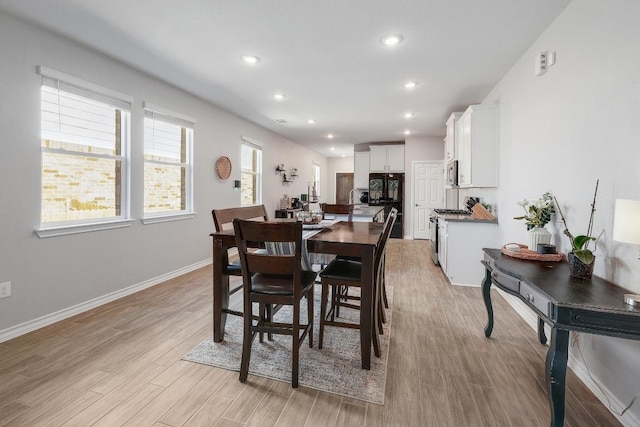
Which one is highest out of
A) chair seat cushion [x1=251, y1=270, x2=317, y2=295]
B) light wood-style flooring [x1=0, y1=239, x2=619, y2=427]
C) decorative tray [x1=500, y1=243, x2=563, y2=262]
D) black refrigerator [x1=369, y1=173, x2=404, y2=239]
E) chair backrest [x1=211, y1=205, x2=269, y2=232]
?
black refrigerator [x1=369, y1=173, x2=404, y2=239]

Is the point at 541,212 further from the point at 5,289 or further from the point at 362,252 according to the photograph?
the point at 5,289

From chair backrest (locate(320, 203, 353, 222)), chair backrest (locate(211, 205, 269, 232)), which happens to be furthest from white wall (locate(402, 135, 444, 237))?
chair backrest (locate(211, 205, 269, 232))

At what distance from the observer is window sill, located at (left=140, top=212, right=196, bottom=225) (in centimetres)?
380

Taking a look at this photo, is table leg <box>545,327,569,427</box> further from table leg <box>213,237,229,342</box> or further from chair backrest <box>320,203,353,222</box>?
chair backrest <box>320,203,353,222</box>

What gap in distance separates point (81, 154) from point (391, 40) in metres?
3.09

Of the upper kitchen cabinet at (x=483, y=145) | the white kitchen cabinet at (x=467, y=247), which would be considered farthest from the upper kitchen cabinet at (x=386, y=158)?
the white kitchen cabinet at (x=467, y=247)

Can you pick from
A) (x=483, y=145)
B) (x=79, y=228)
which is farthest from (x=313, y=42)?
(x=79, y=228)

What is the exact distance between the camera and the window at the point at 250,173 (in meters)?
6.01

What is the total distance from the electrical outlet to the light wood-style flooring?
0.36 meters

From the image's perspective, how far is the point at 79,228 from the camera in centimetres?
300

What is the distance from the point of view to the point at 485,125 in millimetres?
3893

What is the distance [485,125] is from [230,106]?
369cm

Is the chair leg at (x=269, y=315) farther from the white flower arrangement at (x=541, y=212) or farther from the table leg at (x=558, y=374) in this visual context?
the white flower arrangement at (x=541, y=212)

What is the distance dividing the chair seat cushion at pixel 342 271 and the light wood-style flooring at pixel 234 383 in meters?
0.65
